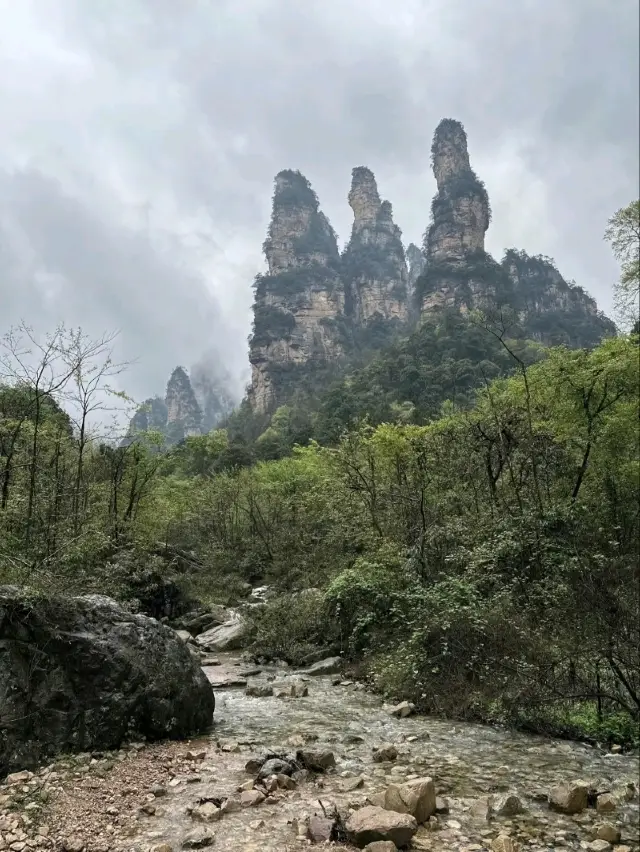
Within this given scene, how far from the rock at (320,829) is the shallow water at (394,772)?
5.2 inches

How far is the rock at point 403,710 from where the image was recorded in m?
8.12

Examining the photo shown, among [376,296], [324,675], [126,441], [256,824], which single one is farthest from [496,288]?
[256,824]

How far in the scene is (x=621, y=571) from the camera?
734 cm

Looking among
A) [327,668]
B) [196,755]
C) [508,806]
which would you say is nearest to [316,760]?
[196,755]

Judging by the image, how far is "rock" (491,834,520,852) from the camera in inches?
158

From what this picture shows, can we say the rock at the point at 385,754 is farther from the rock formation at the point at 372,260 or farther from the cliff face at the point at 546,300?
the rock formation at the point at 372,260

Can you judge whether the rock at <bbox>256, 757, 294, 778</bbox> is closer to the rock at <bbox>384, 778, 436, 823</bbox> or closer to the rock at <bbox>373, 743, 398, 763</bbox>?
the rock at <bbox>373, 743, 398, 763</bbox>

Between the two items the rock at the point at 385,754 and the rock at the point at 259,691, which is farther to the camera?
the rock at the point at 259,691

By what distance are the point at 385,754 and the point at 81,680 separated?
363 cm

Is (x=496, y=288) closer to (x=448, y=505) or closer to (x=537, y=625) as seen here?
(x=448, y=505)

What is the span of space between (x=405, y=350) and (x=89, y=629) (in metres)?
58.4

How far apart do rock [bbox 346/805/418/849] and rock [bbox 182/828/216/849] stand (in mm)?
1107

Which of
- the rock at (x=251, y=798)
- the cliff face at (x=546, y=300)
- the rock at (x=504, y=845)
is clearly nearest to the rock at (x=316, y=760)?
the rock at (x=251, y=798)

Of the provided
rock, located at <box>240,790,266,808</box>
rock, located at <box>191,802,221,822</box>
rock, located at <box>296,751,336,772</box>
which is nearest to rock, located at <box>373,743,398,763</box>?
rock, located at <box>296,751,336,772</box>
